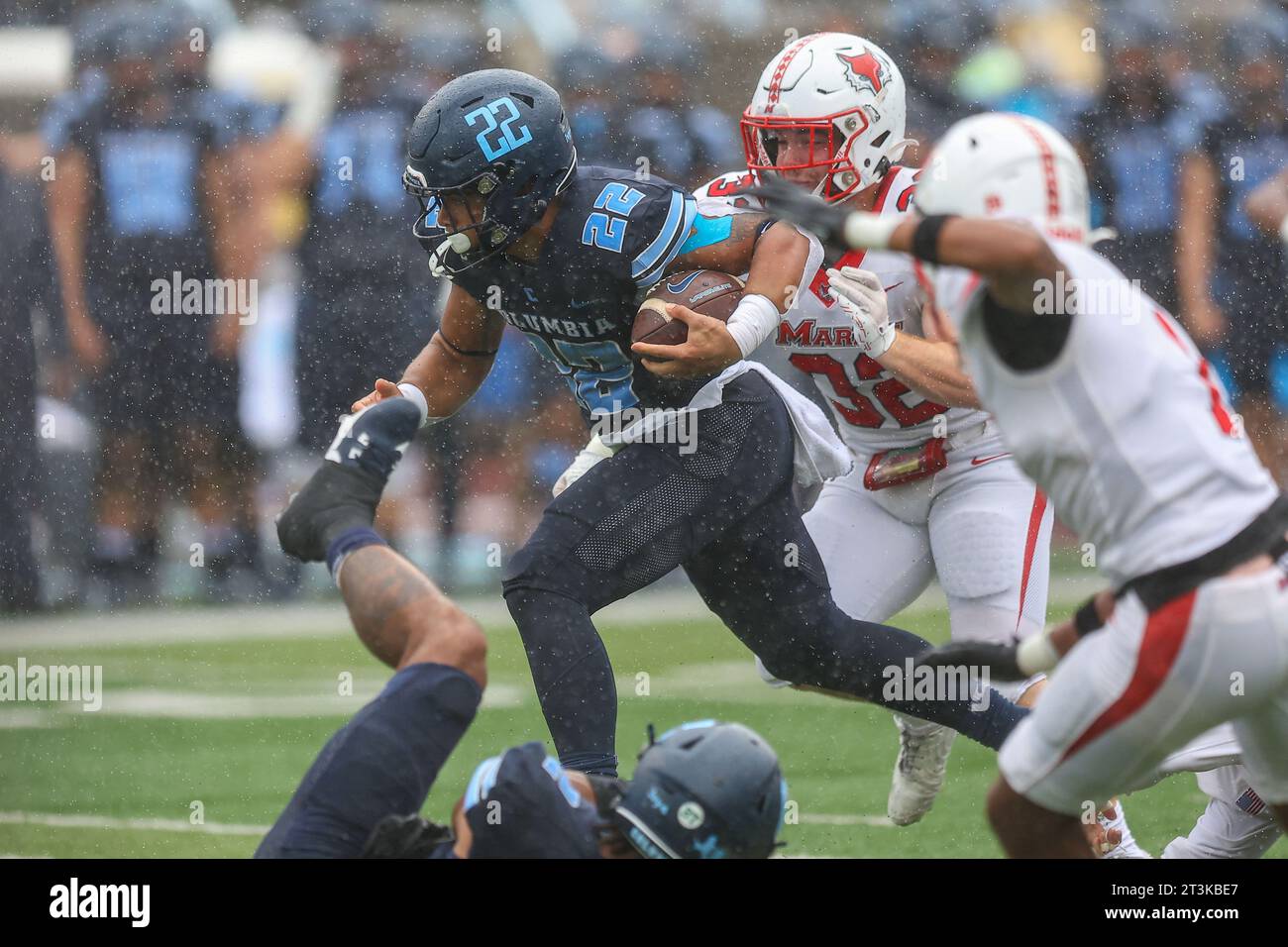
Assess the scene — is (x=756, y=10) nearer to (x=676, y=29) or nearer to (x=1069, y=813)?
(x=676, y=29)

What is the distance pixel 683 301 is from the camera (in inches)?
164

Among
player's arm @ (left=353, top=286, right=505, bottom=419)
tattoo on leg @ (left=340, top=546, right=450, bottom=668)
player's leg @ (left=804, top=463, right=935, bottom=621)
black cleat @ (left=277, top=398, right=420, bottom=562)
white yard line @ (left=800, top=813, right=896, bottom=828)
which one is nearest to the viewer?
tattoo on leg @ (left=340, top=546, right=450, bottom=668)

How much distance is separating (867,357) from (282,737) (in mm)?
2738

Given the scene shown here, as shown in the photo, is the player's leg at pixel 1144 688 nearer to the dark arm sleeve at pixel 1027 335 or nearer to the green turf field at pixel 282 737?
the dark arm sleeve at pixel 1027 335

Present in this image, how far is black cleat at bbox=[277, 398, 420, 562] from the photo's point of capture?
11.6ft

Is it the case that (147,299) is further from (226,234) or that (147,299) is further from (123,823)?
(123,823)

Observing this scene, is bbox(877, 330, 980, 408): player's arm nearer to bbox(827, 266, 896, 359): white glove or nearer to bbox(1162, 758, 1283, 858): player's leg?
bbox(827, 266, 896, 359): white glove

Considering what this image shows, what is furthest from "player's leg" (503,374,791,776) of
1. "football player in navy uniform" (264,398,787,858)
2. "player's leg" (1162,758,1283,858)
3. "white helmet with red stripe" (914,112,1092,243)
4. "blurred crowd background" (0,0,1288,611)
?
"blurred crowd background" (0,0,1288,611)

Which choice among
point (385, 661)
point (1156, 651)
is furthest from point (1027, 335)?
point (385, 661)

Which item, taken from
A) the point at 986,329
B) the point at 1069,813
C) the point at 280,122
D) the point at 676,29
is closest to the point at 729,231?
the point at 986,329

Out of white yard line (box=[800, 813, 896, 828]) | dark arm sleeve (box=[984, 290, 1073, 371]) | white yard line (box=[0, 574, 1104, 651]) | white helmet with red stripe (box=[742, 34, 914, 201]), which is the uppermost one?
white helmet with red stripe (box=[742, 34, 914, 201])

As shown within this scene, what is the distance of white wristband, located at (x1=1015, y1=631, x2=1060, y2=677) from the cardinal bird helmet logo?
196 cm

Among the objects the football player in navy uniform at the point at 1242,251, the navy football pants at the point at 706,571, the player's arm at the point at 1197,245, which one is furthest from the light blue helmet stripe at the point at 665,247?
the player's arm at the point at 1197,245

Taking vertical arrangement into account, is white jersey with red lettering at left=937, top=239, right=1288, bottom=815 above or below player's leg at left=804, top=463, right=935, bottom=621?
above
